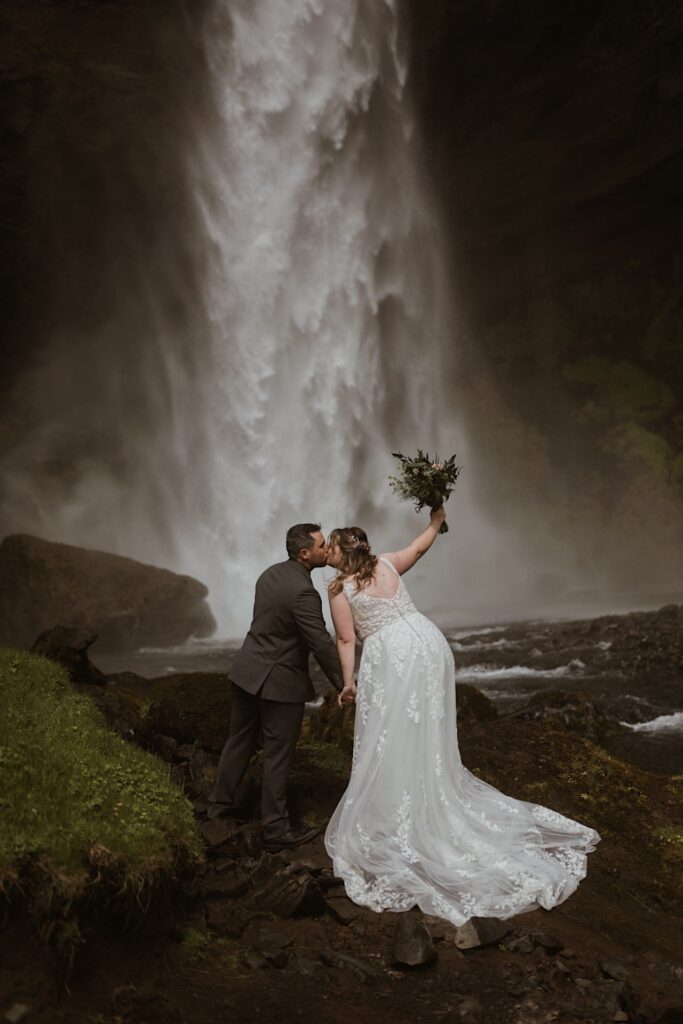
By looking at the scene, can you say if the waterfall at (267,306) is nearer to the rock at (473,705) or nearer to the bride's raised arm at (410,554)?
the rock at (473,705)

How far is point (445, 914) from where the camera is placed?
15.8ft

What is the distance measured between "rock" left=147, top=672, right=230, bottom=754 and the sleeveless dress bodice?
216 cm

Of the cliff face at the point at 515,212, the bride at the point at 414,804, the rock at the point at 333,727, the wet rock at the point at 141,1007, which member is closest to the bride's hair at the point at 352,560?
the bride at the point at 414,804

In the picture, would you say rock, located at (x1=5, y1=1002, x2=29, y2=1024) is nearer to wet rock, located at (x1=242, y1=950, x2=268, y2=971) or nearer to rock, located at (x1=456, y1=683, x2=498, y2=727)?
wet rock, located at (x1=242, y1=950, x2=268, y2=971)

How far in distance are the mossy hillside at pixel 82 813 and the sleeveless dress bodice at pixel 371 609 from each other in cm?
158

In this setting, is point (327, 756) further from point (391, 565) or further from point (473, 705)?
point (473, 705)

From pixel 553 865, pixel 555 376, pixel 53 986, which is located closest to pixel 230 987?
pixel 53 986

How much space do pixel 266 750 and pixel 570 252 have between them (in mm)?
35253

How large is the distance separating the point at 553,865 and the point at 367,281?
27.2 metres

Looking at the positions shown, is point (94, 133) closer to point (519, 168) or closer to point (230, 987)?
point (519, 168)

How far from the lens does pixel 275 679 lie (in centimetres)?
580

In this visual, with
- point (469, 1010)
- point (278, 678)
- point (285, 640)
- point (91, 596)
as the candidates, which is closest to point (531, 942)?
point (469, 1010)

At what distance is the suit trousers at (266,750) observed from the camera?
225 inches

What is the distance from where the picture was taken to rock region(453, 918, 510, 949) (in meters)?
4.58
